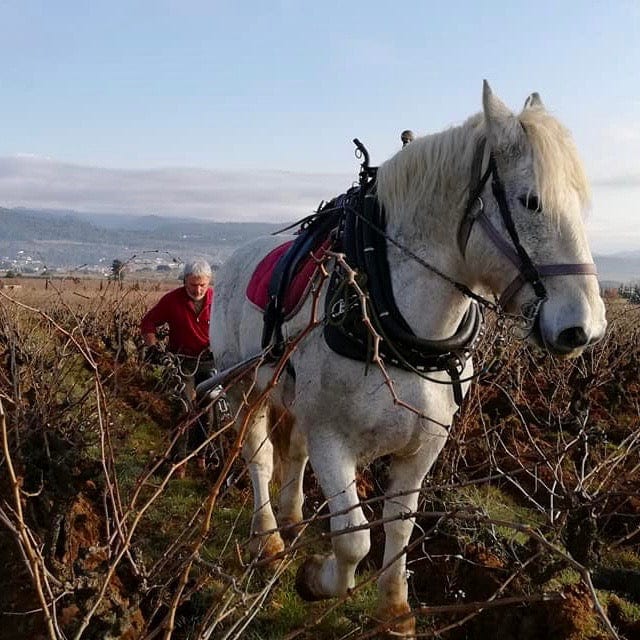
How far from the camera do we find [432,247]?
2982 mm

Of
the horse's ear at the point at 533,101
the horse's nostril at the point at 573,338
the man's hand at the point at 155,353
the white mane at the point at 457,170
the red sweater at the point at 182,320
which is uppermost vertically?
the horse's ear at the point at 533,101

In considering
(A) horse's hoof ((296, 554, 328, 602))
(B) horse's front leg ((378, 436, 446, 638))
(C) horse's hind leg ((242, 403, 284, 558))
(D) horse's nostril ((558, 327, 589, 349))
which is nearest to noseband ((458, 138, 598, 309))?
(D) horse's nostril ((558, 327, 589, 349))

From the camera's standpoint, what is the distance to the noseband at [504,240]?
253cm

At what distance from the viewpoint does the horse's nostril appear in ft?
7.82

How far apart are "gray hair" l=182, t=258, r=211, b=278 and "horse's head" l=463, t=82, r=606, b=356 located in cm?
385

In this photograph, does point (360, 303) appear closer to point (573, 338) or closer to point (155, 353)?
point (573, 338)

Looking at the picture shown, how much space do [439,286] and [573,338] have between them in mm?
699

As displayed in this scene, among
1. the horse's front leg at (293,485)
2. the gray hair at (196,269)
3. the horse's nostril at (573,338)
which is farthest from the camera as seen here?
the gray hair at (196,269)

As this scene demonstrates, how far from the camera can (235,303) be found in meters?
4.72

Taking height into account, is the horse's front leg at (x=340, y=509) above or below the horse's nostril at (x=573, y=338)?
below

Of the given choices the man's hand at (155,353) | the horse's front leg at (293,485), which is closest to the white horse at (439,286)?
the horse's front leg at (293,485)

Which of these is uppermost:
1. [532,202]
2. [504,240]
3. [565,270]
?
[532,202]

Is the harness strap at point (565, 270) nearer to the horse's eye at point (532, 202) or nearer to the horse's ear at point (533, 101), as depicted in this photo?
the horse's eye at point (532, 202)

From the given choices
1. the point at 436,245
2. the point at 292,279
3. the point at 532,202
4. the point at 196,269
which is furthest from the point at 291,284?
the point at 196,269
